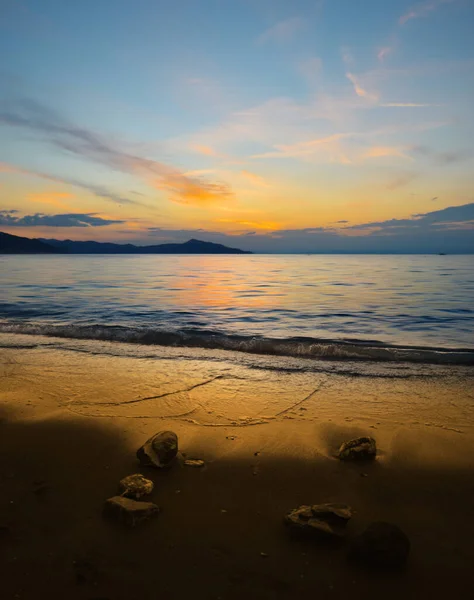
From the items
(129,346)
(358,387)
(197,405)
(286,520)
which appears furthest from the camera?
(129,346)

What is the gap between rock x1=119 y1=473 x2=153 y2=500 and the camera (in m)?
4.44

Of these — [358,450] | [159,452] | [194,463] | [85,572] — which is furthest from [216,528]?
[358,450]

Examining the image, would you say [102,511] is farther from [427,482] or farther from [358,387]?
[358,387]

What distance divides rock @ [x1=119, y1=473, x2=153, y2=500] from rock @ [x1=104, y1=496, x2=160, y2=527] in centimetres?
18

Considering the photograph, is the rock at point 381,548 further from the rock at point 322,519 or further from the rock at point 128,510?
the rock at point 128,510

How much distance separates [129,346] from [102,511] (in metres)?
10.1

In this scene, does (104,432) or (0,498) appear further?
(104,432)

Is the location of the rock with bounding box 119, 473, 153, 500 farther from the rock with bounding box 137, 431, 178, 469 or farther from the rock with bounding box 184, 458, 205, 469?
the rock with bounding box 184, 458, 205, 469

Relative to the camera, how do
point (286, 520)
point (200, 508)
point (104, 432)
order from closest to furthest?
point (286, 520)
point (200, 508)
point (104, 432)

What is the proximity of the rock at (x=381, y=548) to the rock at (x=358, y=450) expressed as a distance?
6.22 ft

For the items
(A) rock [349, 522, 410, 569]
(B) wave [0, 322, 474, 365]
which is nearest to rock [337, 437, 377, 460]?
(A) rock [349, 522, 410, 569]

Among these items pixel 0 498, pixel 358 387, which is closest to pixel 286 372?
pixel 358 387

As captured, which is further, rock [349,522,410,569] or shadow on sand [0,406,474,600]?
rock [349,522,410,569]

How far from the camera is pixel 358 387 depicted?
909cm
